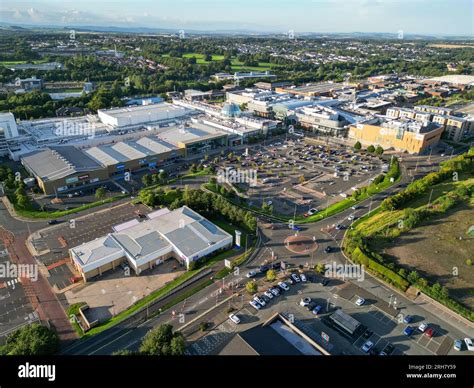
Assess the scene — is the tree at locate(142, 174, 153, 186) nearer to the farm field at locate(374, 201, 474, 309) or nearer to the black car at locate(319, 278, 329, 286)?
the black car at locate(319, 278, 329, 286)

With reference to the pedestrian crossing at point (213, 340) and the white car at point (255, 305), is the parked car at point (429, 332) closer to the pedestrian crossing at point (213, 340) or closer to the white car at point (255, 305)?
the white car at point (255, 305)

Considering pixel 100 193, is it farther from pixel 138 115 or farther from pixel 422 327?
pixel 422 327

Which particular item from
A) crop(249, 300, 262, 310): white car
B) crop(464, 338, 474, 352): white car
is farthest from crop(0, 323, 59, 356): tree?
crop(464, 338, 474, 352): white car

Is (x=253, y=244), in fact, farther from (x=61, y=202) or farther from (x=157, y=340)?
(x=61, y=202)

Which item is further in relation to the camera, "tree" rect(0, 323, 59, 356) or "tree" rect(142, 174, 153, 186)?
"tree" rect(142, 174, 153, 186)

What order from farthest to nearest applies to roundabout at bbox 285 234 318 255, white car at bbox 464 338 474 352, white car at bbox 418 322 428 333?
roundabout at bbox 285 234 318 255 → white car at bbox 418 322 428 333 → white car at bbox 464 338 474 352

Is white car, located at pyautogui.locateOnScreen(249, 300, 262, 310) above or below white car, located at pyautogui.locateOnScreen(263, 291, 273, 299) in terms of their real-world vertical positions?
below

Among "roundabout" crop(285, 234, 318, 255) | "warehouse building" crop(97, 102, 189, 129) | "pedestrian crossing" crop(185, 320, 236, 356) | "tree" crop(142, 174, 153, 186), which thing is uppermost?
"warehouse building" crop(97, 102, 189, 129)
